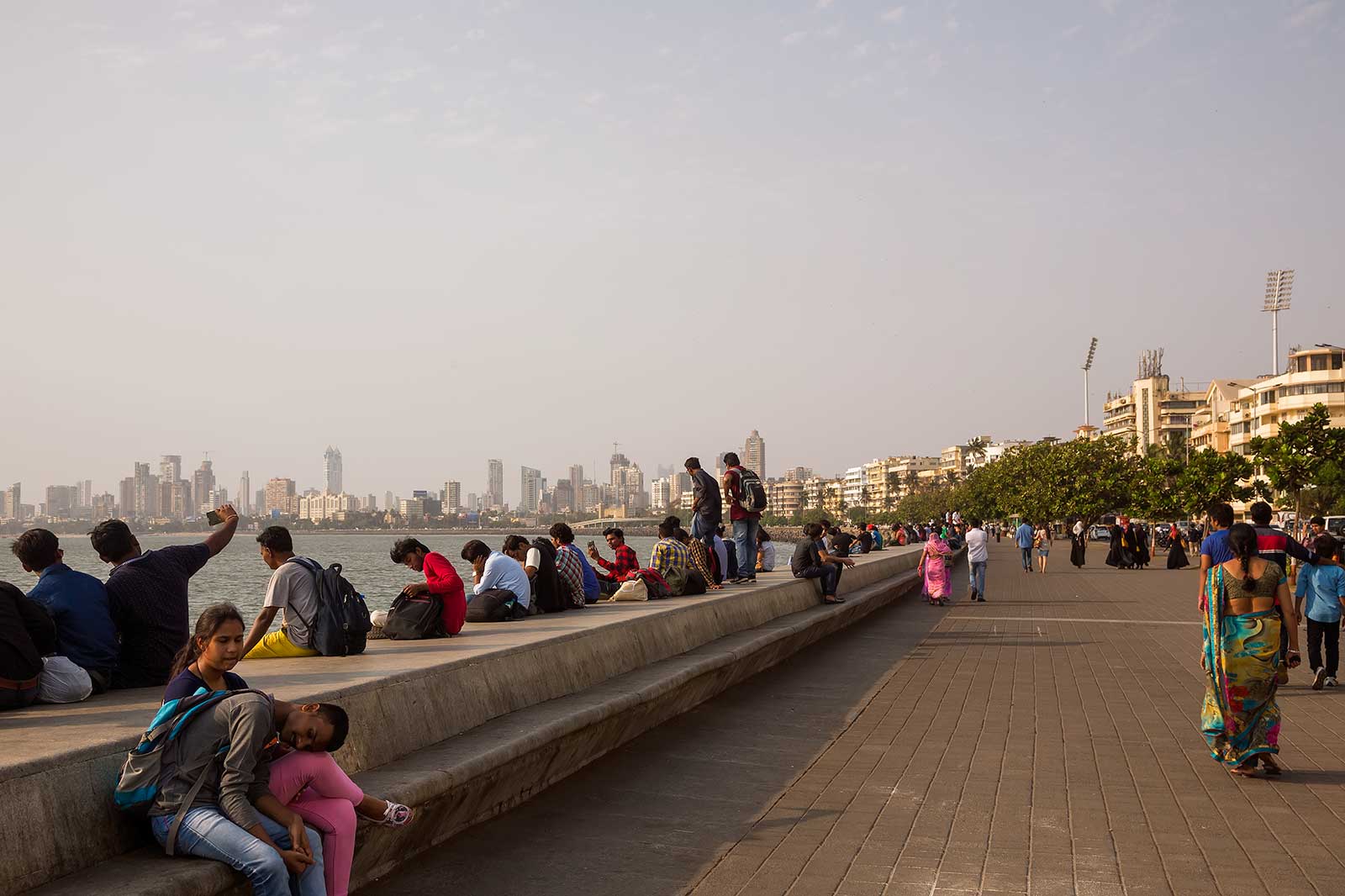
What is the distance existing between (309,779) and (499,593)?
22.7ft

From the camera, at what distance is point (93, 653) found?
5906 mm

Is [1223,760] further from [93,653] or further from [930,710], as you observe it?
[93,653]

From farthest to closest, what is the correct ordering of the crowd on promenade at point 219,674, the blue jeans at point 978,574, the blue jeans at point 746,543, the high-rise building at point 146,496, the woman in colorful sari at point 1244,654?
the high-rise building at point 146,496
the blue jeans at point 978,574
the blue jeans at point 746,543
the woman in colorful sari at point 1244,654
the crowd on promenade at point 219,674

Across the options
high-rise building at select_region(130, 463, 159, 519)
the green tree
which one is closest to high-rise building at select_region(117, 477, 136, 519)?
high-rise building at select_region(130, 463, 159, 519)

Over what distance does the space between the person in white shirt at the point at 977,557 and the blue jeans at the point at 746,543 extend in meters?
8.51

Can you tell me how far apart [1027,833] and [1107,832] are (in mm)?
423

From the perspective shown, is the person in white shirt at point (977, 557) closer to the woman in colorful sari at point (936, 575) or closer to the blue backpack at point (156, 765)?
the woman in colorful sari at point (936, 575)

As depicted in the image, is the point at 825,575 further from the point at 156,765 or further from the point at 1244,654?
the point at 156,765

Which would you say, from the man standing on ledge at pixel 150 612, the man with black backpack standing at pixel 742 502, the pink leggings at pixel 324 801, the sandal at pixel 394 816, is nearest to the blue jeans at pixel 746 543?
the man with black backpack standing at pixel 742 502

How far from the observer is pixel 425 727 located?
19.3ft

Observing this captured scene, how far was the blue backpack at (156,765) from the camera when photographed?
4.02m

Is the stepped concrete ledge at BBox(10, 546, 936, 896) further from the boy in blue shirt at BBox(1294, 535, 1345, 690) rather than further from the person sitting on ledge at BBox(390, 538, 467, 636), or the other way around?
the boy in blue shirt at BBox(1294, 535, 1345, 690)

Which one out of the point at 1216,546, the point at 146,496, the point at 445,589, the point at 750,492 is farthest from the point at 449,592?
the point at 146,496

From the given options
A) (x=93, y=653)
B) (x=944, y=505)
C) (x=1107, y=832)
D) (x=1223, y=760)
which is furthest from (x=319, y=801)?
(x=944, y=505)
